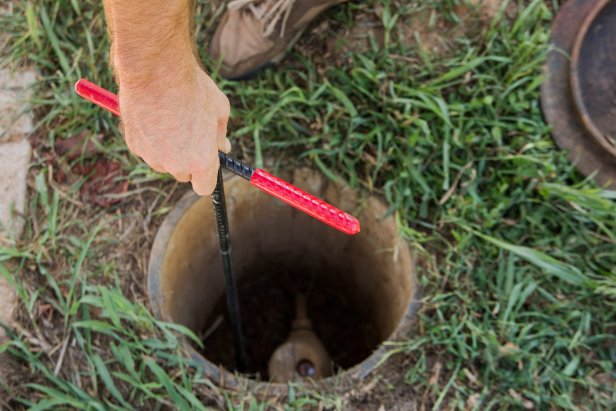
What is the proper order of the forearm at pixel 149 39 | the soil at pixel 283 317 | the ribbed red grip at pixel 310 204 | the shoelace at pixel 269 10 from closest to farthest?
1. the forearm at pixel 149 39
2. the ribbed red grip at pixel 310 204
3. the shoelace at pixel 269 10
4. the soil at pixel 283 317

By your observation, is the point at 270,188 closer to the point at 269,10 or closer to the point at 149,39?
the point at 149,39

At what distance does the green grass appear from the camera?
1523 millimetres

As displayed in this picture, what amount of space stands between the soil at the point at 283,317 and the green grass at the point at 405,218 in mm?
739

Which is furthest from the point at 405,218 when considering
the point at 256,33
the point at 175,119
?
the point at 175,119

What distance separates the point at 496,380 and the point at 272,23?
133cm

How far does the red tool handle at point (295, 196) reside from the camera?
41.7 inches

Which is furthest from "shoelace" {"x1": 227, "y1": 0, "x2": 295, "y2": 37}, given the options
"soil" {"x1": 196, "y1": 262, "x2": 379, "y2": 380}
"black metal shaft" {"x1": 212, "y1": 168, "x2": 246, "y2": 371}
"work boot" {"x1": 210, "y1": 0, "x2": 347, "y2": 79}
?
"soil" {"x1": 196, "y1": 262, "x2": 379, "y2": 380}

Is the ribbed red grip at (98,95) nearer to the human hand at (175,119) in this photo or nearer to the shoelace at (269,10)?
the human hand at (175,119)

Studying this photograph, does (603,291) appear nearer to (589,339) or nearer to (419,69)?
(589,339)

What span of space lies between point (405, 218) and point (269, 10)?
86 cm

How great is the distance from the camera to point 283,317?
248 cm

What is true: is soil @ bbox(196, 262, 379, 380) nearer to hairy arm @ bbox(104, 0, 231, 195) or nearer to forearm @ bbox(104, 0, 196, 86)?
hairy arm @ bbox(104, 0, 231, 195)

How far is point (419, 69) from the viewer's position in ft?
5.98

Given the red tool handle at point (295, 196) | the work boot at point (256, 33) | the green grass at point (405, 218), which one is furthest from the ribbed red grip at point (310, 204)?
the work boot at point (256, 33)
